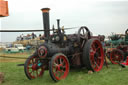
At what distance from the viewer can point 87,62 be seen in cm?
510

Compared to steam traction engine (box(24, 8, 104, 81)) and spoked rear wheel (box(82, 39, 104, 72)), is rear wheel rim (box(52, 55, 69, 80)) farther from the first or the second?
spoked rear wheel (box(82, 39, 104, 72))

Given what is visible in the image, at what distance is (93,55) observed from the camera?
5.43 m

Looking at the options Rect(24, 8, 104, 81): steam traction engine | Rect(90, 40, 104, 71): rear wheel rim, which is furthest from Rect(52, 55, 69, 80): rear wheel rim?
Rect(90, 40, 104, 71): rear wheel rim

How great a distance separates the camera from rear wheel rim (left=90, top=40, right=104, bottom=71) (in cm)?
547

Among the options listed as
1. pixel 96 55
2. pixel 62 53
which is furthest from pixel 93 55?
pixel 62 53

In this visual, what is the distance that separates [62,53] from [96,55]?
1.39 meters

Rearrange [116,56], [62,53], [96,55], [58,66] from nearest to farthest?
[58,66] < [62,53] < [96,55] < [116,56]

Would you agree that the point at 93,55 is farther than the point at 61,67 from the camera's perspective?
Yes

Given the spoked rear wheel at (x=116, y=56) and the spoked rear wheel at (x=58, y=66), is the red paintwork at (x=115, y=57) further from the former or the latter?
the spoked rear wheel at (x=58, y=66)

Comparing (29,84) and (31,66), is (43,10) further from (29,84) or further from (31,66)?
(29,84)

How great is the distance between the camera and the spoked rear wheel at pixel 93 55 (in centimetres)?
510

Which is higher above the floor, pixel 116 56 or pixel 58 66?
pixel 58 66

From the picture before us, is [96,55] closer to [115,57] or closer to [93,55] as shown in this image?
[93,55]

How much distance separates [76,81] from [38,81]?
100 centimetres
